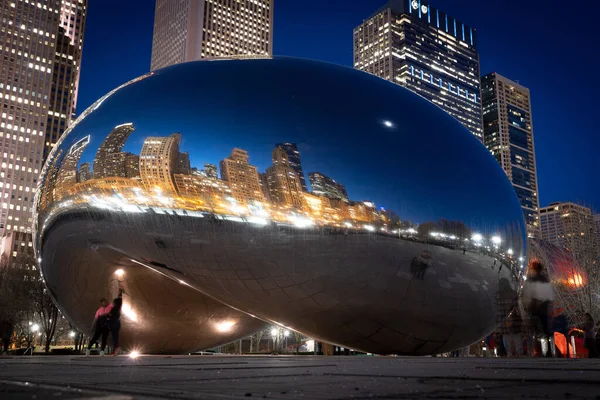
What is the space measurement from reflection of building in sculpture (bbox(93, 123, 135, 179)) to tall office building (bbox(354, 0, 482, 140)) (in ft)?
589

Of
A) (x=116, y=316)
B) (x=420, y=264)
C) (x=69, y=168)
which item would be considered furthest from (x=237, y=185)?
(x=116, y=316)

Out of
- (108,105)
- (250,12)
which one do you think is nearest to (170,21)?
(250,12)

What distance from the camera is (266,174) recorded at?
5.45 meters

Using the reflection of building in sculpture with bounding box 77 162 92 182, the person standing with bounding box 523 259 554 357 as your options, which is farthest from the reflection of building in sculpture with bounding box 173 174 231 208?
the person standing with bounding box 523 259 554 357

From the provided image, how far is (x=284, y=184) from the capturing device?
5.43 metres

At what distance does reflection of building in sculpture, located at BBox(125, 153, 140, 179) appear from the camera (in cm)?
578

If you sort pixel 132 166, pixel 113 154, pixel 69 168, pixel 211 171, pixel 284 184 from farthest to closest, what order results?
1. pixel 69 168
2. pixel 113 154
3. pixel 132 166
4. pixel 211 171
5. pixel 284 184

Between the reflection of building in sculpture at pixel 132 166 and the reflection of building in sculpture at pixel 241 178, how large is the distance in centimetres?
93

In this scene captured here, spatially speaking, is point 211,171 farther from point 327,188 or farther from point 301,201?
point 327,188

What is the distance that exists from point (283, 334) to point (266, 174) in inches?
1813

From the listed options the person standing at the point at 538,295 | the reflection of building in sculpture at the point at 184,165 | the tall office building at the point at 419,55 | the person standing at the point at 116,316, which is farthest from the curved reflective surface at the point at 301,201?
the tall office building at the point at 419,55

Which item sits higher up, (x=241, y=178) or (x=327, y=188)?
(x=241, y=178)

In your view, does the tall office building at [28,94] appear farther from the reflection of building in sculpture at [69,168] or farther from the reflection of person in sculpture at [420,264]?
the reflection of person in sculpture at [420,264]

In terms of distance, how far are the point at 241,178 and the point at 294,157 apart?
554 millimetres
